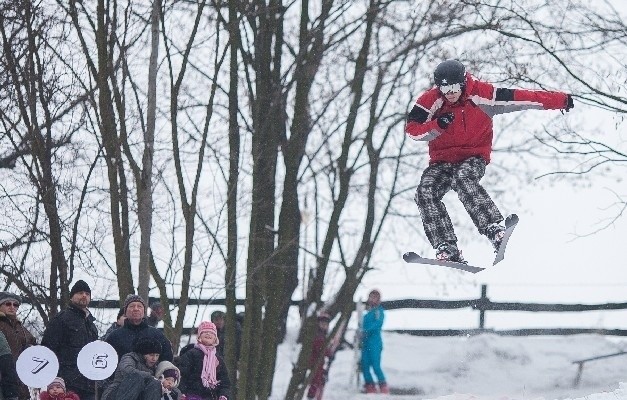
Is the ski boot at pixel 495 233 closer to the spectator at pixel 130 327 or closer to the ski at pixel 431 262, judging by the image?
the ski at pixel 431 262

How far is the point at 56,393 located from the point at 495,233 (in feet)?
11.0

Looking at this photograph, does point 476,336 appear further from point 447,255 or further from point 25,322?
point 447,255

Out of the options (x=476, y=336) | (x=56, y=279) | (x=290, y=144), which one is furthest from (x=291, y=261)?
(x=56, y=279)

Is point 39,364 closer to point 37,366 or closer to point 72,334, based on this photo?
point 37,366

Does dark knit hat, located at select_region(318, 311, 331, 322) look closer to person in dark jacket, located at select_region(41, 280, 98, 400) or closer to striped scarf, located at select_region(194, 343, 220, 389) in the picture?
Answer: striped scarf, located at select_region(194, 343, 220, 389)

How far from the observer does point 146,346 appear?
9297mm

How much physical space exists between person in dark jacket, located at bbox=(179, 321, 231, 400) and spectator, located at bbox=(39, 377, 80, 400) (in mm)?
1002

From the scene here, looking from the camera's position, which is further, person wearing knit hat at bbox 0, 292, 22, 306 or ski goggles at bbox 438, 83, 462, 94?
person wearing knit hat at bbox 0, 292, 22, 306

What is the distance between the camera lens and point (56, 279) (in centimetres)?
1285

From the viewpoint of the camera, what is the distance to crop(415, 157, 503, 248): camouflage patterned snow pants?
9570mm

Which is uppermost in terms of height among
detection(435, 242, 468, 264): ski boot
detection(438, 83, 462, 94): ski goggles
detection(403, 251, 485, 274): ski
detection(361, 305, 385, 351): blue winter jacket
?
detection(438, 83, 462, 94): ski goggles

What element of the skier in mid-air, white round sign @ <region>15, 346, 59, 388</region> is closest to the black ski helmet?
the skier in mid-air

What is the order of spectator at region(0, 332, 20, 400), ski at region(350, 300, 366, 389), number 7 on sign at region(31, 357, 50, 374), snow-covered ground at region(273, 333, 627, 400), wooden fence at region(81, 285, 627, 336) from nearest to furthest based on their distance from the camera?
spectator at region(0, 332, 20, 400), number 7 on sign at region(31, 357, 50, 374), ski at region(350, 300, 366, 389), snow-covered ground at region(273, 333, 627, 400), wooden fence at region(81, 285, 627, 336)

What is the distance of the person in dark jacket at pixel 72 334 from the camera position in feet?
33.0
